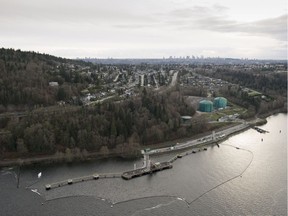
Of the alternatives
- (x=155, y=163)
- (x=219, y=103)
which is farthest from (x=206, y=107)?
(x=155, y=163)

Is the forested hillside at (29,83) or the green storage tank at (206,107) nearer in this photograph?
the forested hillside at (29,83)

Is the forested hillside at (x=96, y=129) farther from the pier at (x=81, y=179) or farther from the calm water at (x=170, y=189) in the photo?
the pier at (x=81, y=179)

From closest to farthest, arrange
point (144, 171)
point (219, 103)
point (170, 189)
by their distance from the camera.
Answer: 1. point (170, 189)
2. point (144, 171)
3. point (219, 103)

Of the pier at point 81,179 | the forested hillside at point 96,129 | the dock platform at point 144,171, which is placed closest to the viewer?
the pier at point 81,179

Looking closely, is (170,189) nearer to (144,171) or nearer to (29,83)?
(144,171)

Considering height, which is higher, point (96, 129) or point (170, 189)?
point (96, 129)

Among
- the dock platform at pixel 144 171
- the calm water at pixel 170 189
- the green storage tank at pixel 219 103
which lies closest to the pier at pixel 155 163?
the dock platform at pixel 144 171

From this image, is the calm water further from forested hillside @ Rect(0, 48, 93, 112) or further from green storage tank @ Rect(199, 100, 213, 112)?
green storage tank @ Rect(199, 100, 213, 112)

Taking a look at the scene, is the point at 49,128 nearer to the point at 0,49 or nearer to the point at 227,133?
the point at 227,133
